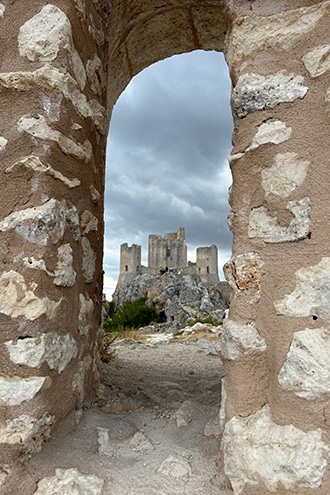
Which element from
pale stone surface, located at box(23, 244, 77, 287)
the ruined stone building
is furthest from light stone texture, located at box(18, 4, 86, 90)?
the ruined stone building

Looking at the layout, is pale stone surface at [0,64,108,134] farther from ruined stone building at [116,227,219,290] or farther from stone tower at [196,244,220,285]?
stone tower at [196,244,220,285]

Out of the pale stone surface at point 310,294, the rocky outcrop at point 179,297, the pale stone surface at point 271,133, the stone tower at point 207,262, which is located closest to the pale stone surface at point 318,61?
the pale stone surface at point 271,133

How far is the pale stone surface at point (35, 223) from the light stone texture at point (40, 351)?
395 millimetres

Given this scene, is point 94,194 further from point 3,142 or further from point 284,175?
point 284,175

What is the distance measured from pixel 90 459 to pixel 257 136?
1.42 m

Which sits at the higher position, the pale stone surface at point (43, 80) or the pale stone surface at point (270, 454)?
the pale stone surface at point (43, 80)

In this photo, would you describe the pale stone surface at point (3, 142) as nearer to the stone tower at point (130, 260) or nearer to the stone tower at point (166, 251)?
the stone tower at point (130, 260)

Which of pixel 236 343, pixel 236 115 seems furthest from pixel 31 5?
pixel 236 343

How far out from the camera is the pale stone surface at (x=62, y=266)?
1450 millimetres

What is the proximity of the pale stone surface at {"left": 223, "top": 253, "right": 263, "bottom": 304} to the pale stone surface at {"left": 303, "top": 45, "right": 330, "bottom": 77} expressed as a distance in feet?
2.34

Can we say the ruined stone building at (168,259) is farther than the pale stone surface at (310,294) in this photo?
Yes

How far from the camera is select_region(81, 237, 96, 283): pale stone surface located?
1.91 m

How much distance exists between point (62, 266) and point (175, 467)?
0.93 m

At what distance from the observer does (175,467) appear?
137 cm
